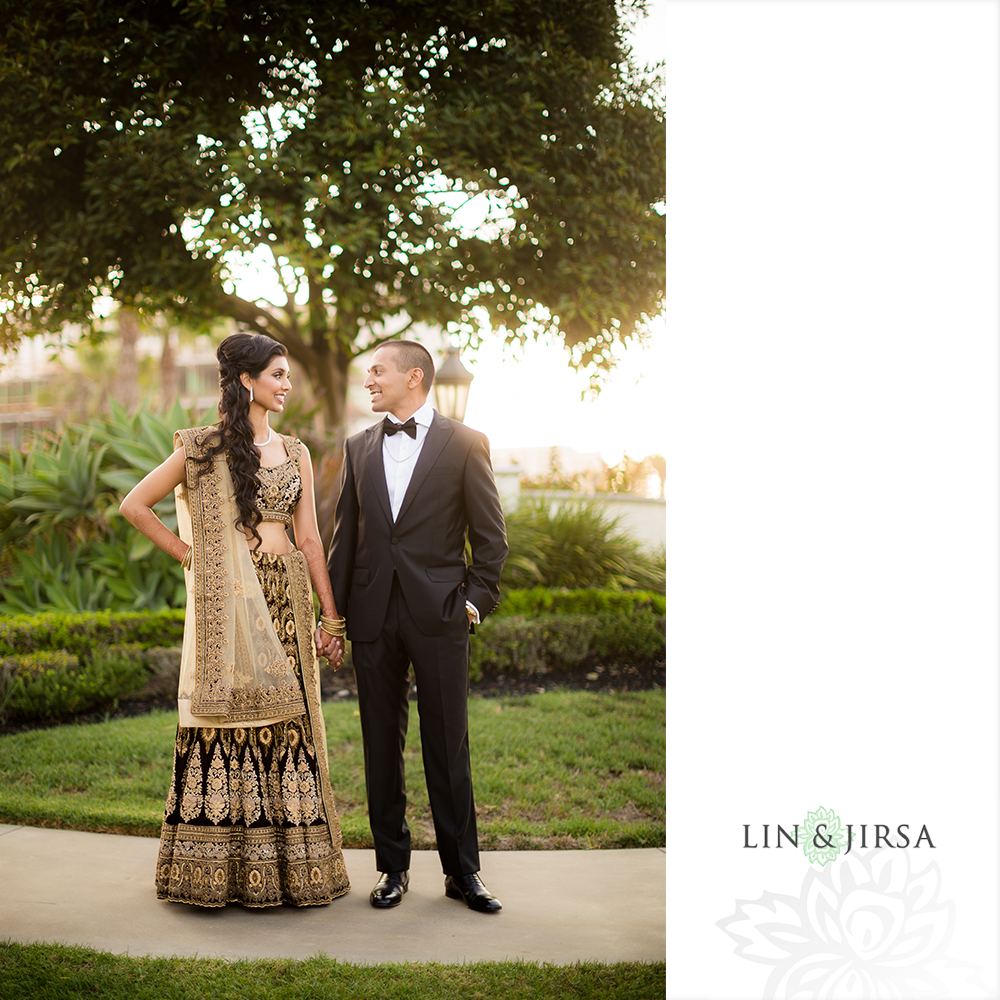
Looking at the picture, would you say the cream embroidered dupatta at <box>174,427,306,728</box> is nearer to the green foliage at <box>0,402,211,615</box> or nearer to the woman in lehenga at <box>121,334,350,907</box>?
the woman in lehenga at <box>121,334,350,907</box>

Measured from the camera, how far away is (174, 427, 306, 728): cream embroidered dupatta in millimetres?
3332

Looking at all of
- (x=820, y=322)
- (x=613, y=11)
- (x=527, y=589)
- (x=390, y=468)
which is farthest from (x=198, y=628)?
(x=613, y=11)

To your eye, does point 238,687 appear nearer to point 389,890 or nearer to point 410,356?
point 389,890

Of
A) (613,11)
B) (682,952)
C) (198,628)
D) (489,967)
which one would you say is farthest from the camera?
(613,11)

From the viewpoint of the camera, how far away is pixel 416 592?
3436 millimetres

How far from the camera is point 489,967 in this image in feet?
9.77

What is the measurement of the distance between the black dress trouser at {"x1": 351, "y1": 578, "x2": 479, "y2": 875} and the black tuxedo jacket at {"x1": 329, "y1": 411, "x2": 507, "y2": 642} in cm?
6

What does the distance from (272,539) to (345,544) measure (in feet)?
0.90

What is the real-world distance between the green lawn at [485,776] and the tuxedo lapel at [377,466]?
175 cm

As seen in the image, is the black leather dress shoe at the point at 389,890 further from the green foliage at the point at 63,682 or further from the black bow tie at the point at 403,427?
the green foliage at the point at 63,682

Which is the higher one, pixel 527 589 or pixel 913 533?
pixel 913 533

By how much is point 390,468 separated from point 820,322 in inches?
68.3

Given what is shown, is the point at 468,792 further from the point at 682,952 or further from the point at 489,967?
the point at 682,952

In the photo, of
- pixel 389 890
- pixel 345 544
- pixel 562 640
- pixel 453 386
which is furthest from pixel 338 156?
Result: pixel 389 890
